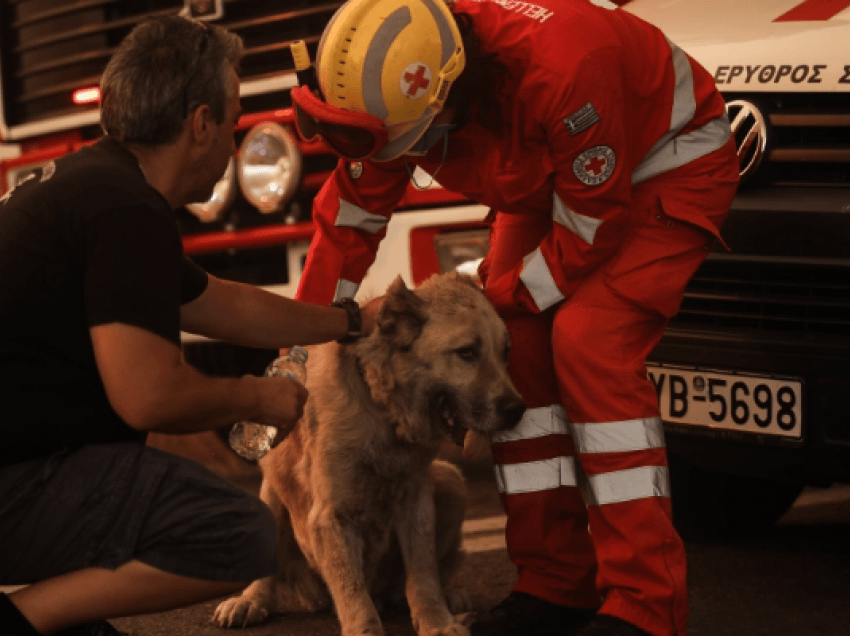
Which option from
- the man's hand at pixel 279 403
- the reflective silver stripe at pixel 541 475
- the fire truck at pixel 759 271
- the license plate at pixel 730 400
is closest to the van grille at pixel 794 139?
the fire truck at pixel 759 271

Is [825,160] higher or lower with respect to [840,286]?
higher

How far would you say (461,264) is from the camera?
14.7ft

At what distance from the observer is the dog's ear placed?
3412 millimetres

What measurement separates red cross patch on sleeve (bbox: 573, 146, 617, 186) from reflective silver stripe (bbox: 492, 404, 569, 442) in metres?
0.74

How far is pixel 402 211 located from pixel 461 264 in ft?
1.08

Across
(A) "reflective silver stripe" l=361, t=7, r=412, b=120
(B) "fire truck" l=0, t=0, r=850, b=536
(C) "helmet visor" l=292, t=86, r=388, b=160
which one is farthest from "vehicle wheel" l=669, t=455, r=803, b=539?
(A) "reflective silver stripe" l=361, t=7, r=412, b=120

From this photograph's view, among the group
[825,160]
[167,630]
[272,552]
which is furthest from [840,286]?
[167,630]

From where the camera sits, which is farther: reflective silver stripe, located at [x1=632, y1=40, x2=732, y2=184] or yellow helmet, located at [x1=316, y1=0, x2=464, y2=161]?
reflective silver stripe, located at [x1=632, y1=40, x2=732, y2=184]

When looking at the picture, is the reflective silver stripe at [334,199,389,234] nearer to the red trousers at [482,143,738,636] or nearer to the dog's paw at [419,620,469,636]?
the red trousers at [482,143,738,636]

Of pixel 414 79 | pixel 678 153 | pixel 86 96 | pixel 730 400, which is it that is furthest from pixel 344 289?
pixel 86 96

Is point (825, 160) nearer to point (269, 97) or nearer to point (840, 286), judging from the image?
point (840, 286)

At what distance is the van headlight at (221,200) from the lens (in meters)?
4.93

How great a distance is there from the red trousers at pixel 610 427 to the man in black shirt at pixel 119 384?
0.86m

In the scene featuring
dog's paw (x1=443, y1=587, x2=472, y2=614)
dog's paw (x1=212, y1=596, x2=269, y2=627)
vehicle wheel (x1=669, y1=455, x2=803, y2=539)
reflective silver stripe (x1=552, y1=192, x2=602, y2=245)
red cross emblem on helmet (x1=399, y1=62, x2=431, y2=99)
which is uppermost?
red cross emblem on helmet (x1=399, y1=62, x2=431, y2=99)
